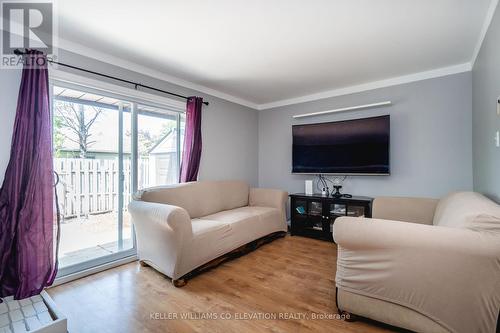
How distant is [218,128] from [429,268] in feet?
10.6

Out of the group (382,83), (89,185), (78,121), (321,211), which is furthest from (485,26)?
(89,185)

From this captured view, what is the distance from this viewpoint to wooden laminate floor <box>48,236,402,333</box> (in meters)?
1.63

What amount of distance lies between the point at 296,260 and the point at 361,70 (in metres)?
2.55

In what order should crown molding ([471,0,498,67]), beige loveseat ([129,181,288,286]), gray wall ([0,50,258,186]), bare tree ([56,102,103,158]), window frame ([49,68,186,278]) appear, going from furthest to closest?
1. bare tree ([56,102,103,158])
2. window frame ([49,68,186,278])
3. beige loveseat ([129,181,288,286])
4. gray wall ([0,50,258,186])
5. crown molding ([471,0,498,67])

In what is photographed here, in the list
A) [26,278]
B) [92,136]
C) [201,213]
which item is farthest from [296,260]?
[92,136]

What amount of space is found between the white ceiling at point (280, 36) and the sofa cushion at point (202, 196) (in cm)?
153

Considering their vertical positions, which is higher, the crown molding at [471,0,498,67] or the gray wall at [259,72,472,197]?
the crown molding at [471,0,498,67]

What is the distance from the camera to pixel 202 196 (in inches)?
125

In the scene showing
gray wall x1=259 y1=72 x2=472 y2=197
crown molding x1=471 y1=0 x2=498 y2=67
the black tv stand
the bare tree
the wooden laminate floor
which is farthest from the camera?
the black tv stand

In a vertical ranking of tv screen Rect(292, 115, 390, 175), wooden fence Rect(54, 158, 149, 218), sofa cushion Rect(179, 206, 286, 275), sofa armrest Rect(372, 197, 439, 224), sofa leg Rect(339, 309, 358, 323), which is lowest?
sofa leg Rect(339, 309, 358, 323)

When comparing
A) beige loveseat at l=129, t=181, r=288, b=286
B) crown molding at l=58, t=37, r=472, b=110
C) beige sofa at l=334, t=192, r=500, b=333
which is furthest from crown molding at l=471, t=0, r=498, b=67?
beige loveseat at l=129, t=181, r=288, b=286

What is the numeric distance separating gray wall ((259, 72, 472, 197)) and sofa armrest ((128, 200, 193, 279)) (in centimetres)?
271

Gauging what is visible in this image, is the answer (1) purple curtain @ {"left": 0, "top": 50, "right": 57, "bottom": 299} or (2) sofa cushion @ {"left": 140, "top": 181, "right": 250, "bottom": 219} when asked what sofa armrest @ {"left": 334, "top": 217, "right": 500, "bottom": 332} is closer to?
(2) sofa cushion @ {"left": 140, "top": 181, "right": 250, "bottom": 219}

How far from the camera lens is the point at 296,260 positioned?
2.77 metres
